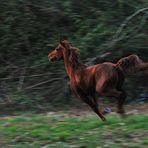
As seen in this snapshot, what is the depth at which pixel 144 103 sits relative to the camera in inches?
524

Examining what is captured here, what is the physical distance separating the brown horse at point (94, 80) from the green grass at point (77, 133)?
43cm

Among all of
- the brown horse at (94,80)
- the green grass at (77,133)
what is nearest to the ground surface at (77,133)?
the green grass at (77,133)

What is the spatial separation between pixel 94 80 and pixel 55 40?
661 cm

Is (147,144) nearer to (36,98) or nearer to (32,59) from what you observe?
(36,98)

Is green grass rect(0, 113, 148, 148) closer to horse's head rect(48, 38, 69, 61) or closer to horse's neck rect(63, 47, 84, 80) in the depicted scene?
horse's neck rect(63, 47, 84, 80)

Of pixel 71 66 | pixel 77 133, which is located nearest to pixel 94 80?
pixel 71 66

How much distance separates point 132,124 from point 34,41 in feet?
27.2

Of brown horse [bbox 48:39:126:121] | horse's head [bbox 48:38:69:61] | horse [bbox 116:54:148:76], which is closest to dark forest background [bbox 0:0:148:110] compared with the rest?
horse's head [bbox 48:38:69:61]

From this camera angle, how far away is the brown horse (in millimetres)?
8930

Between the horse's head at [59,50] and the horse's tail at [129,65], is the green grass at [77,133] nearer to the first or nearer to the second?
the horse's tail at [129,65]

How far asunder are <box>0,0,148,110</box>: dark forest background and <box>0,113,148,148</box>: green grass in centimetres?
460

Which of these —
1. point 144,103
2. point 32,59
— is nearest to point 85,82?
point 144,103

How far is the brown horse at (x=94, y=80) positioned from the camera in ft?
29.3

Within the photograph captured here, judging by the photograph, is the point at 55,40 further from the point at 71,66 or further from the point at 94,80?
the point at 94,80
